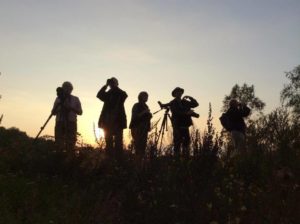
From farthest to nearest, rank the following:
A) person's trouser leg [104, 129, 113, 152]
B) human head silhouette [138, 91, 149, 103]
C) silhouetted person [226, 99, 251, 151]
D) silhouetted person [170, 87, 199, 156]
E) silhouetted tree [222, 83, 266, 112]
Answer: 1. silhouetted tree [222, 83, 266, 112]
2. silhouetted person [226, 99, 251, 151]
3. human head silhouette [138, 91, 149, 103]
4. silhouetted person [170, 87, 199, 156]
5. person's trouser leg [104, 129, 113, 152]

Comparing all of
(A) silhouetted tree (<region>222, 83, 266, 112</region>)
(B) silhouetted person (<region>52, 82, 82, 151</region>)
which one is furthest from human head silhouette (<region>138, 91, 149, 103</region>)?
(A) silhouetted tree (<region>222, 83, 266, 112</region>)

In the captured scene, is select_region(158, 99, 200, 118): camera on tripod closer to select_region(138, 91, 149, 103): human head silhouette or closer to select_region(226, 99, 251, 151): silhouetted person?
select_region(138, 91, 149, 103): human head silhouette

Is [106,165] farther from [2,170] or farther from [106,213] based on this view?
[106,213]

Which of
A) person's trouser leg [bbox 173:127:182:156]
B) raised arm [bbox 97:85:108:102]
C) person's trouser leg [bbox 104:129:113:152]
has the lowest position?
person's trouser leg [bbox 173:127:182:156]

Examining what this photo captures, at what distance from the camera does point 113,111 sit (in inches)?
430

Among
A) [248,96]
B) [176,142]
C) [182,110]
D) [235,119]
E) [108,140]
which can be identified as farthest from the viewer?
[248,96]

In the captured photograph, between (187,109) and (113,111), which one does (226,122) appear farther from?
(113,111)

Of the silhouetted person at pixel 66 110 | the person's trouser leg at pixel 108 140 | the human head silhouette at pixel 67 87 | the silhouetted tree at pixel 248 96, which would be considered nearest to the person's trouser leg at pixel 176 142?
the person's trouser leg at pixel 108 140

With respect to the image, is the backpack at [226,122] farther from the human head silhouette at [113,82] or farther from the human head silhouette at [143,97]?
the human head silhouette at [113,82]

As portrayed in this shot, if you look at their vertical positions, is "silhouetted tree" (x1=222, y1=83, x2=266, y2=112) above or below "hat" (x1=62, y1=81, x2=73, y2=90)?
above

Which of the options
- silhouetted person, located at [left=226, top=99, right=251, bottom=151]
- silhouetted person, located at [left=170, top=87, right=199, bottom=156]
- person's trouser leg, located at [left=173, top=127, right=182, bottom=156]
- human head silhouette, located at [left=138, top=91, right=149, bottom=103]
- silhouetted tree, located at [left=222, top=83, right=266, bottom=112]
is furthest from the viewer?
silhouetted tree, located at [left=222, top=83, right=266, bottom=112]

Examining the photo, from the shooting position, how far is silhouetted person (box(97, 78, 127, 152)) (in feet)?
35.6

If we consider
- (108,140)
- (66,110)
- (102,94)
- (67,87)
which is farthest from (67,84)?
(108,140)

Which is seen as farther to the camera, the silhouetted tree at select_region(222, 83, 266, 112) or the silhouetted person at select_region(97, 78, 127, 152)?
the silhouetted tree at select_region(222, 83, 266, 112)
